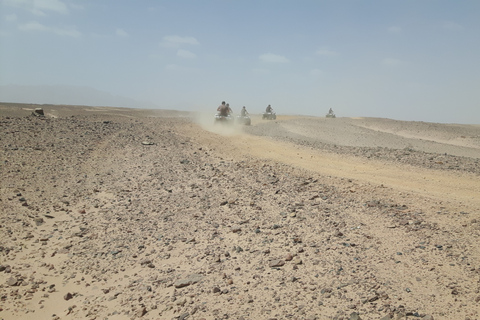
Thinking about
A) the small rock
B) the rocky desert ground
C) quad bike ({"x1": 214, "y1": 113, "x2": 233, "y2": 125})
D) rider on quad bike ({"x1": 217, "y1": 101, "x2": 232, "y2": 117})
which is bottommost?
the small rock

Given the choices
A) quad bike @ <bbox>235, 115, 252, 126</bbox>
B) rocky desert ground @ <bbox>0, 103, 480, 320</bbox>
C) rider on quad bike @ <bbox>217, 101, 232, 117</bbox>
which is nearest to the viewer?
rocky desert ground @ <bbox>0, 103, 480, 320</bbox>

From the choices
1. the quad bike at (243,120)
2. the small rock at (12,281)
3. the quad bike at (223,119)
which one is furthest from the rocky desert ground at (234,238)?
the quad bike at (243,120)

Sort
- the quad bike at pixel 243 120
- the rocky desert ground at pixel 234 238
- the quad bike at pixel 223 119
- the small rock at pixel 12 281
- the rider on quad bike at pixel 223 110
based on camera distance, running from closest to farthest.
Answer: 1. the rocky desert ground at pixel 234 238
2. the small rock at pixel 12 281
3. the quad bike at pixel 223 119
4. the rider on quad bike at pixel 223 110
5. the quad bike at pixel 243 120

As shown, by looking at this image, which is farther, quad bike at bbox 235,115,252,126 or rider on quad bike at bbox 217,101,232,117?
quad bike at bbox 235,115,252,126

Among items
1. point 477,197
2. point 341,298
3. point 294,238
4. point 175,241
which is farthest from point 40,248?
point 477,197

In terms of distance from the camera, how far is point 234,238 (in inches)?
270

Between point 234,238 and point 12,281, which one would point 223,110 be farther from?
point 12,281

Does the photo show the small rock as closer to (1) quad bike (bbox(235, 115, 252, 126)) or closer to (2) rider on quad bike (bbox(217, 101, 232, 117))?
(2) rider on quad bike (bbox(217, 101, 232, 117))

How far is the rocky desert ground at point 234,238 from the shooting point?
4.91 meters

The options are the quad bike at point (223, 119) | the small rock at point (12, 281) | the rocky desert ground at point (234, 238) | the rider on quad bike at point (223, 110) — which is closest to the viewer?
the rocky desert ground at point (234, 238)

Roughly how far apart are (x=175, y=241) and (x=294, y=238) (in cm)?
251

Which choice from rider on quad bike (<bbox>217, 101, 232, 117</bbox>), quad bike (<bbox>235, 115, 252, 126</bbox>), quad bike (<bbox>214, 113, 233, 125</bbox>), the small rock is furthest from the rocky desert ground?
quad bike (<bbox>235, 115, 252, 126</bbox>)

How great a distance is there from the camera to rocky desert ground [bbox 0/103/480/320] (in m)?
4.91

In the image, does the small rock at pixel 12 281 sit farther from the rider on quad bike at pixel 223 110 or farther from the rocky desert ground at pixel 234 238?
the rider on quad bike at pixel 223 110
